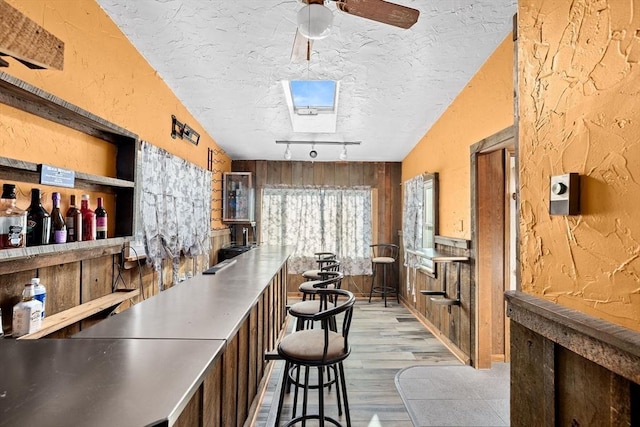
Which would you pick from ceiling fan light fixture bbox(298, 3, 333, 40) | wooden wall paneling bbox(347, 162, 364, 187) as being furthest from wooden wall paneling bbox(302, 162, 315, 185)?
ceiling fan light fixture bbox(298, 3, 333, 40)

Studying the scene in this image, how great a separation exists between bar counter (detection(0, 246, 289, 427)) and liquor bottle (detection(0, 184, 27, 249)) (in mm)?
371

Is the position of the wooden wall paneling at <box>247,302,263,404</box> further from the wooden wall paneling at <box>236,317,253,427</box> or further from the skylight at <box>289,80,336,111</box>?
the skylight at <box>289,80,336,111</box>

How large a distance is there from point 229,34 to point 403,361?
10.2 ft

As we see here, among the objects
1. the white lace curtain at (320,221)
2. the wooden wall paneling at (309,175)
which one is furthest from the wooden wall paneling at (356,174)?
the wooden wall paneling at (309,175)

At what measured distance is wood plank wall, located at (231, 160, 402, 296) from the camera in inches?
229

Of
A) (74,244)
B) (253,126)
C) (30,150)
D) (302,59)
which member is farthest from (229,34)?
(253,126)

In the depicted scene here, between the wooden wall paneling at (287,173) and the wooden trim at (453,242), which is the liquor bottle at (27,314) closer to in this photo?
the wooden trim at (453,242)

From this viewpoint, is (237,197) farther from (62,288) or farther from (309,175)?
(62,288)

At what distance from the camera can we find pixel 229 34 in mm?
2209

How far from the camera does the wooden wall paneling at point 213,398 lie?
1.33 meters

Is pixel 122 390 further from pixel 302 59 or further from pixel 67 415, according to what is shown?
pixel 302 59

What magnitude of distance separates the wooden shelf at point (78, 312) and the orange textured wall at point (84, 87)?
74 centimetres

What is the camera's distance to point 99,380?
2.79 feet

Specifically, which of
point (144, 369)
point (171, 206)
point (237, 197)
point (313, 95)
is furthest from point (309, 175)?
point (144, 369)
